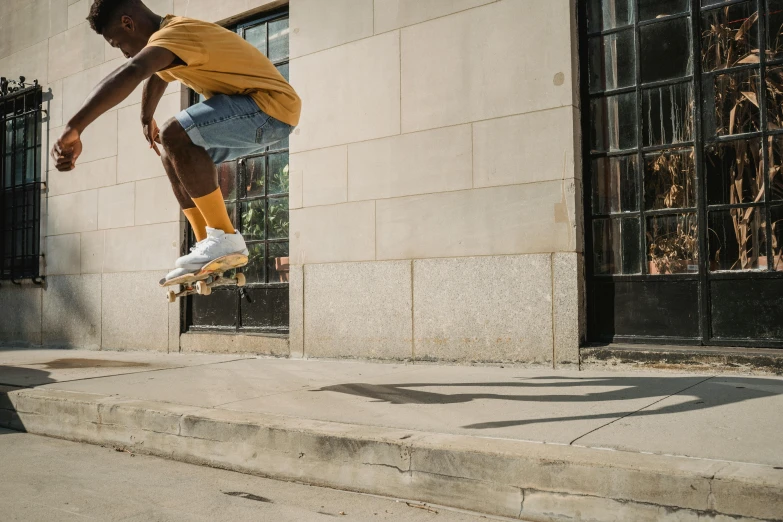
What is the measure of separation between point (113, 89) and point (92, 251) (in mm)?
5943

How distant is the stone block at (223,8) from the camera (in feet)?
24.2

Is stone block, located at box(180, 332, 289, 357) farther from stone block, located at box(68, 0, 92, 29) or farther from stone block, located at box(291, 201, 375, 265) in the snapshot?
stone block, located at box(68, 0, 92, 29)

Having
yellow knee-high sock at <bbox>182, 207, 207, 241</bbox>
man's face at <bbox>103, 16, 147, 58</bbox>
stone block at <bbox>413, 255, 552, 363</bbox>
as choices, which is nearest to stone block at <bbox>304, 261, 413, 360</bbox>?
stone block at <bbox>413, 255, 552, 363</bbox>

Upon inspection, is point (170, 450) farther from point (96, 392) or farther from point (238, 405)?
point (96, 392)

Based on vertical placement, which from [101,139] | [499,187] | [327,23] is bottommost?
[499,187]

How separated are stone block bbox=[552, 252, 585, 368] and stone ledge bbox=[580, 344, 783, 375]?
0.33 ft

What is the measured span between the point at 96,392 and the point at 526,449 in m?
3.34

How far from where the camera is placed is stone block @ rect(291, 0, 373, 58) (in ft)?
21.3

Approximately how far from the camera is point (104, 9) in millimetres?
3873

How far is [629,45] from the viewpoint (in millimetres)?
5355

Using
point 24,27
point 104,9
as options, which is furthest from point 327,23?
point 24,27

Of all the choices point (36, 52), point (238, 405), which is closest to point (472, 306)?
point (238, 405)

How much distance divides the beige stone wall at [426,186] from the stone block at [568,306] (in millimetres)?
10

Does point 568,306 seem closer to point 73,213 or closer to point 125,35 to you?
point 125,35
